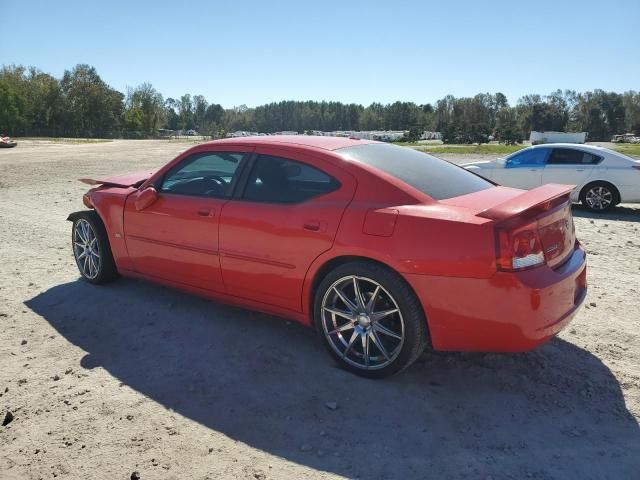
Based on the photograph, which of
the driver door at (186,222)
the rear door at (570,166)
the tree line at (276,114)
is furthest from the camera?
the tree line at (276,114)

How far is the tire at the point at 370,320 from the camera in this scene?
3318 mm

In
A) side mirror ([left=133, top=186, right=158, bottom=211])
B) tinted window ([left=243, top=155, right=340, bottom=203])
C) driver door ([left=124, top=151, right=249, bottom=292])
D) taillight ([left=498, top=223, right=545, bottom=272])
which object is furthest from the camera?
side mirror ([left=133, top=186, right=158, bottom=211])

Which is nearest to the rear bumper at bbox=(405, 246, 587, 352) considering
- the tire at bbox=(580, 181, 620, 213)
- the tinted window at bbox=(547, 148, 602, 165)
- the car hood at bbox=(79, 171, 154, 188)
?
the car hood at bbox=(79, 171, 154, 188)

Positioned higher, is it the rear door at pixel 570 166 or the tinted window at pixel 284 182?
the tinted window at pixel 284 182

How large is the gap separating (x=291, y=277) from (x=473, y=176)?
176cm

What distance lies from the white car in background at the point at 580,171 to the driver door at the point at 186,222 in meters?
7.41

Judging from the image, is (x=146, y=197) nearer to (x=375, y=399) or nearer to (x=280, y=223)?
(x=280, y=223)

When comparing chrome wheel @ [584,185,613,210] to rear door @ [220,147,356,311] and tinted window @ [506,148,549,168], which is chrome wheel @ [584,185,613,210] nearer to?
tinted window @ [506,148,549,168]

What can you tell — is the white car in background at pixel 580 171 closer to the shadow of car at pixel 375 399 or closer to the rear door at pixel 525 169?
the rear door at pixel 525 169

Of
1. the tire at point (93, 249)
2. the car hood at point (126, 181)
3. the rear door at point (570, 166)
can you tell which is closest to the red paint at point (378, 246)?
the car hood at point (126, 181)

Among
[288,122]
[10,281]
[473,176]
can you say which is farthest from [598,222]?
[288,122]

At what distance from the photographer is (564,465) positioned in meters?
2.69

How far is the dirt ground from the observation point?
2.74 m

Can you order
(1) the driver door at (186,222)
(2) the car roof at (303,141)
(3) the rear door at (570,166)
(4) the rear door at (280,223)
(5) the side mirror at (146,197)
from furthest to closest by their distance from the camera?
1. (3) the rear door at (570,166)
2. (5) the side mirror at (146,197)
3. (1) the driver door at (186,222)
4. (2) the car roof at (303,141)
5. (4) the rear door at (280,223)
